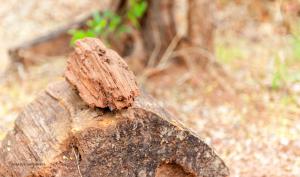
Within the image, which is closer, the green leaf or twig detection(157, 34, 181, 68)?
the green leaf

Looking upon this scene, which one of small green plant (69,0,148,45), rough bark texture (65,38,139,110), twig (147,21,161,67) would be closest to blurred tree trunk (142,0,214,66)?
twig (147,21,161,67)

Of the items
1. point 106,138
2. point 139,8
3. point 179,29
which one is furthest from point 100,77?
point 179,29

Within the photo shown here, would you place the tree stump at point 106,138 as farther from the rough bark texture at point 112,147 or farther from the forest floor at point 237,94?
the forest floor at point 237,94

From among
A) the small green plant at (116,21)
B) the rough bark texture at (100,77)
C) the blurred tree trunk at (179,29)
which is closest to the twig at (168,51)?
the blurred tree trunk at (179,29)

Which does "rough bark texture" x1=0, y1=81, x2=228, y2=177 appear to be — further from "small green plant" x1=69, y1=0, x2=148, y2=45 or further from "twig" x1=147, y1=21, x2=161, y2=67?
"twig" x1=147, y1=21, x2=161, y2=67

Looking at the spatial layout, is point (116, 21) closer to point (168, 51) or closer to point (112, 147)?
point (168, 51)

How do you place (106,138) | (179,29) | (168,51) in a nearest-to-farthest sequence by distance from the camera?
(106,138) < (179,29) < (168,51)
